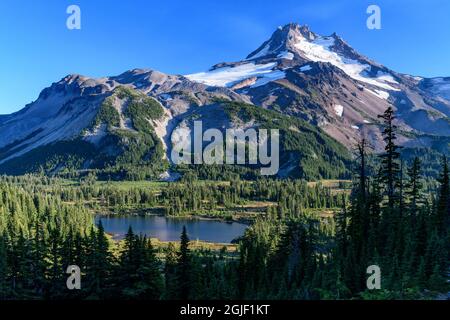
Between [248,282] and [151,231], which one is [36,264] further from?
[151,231]

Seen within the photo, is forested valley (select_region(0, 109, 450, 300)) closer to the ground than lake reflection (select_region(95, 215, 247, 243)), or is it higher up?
higher up

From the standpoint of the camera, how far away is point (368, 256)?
4859 centimetres

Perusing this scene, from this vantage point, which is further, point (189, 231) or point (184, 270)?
point (189, 231)

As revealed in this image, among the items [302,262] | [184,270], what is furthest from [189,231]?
[184,270]

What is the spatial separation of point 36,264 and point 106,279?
60.6 ft

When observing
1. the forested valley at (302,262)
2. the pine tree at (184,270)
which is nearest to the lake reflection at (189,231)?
the forested valley at (302,262)

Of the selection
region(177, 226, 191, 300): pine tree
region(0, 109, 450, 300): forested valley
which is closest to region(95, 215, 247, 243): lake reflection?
region(0, 109, 450, 300): forested valley

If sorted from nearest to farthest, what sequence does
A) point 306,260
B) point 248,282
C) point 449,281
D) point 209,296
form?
point 449,281
point 209,296
point 306,260
point 248,282

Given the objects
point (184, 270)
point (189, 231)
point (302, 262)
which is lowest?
point (189, 231)

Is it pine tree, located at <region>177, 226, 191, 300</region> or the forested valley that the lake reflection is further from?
pine tree, located at <region>177, 226, 191, 300</region>

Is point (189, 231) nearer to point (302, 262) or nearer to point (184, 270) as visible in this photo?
point (302, 262)

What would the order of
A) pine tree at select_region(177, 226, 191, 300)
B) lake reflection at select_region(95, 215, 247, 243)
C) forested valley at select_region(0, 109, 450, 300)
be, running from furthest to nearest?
lake reflection at select_region(95, 215, 247, 243)
pine tree at select_region(177, 226, 191, 300)
forested valley at select_region(0, 109, 450, 300)

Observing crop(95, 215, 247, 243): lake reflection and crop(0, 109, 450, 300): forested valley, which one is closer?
crop(0, 109, 450, 300): forested valley
